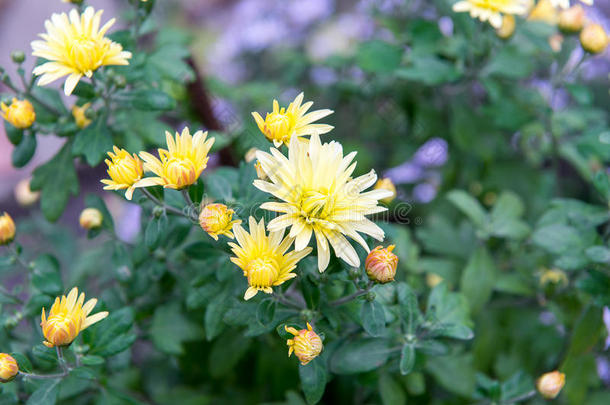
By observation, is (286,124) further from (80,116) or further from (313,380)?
(80,116)

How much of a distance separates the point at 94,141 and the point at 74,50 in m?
0.29

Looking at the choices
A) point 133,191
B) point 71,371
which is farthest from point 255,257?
point 71,371

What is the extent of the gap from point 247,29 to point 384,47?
157cm

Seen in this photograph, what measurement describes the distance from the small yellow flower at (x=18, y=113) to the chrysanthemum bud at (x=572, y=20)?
156 cm

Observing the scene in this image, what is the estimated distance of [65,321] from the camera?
98 cm

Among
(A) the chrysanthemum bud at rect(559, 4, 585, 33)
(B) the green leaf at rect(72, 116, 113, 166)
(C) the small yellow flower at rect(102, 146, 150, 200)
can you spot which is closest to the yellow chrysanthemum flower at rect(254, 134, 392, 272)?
(C) the small yellow flower at rect(102, 146, 150, 200)

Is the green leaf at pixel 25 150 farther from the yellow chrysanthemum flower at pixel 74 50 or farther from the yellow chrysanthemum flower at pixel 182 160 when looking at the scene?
the yellow chrysanthemum flower at pixel 182 160

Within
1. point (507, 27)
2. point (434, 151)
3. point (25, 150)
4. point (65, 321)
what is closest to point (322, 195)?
point (65, 321)

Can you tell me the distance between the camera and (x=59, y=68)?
3.75ft

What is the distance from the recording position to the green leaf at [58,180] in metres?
1.47

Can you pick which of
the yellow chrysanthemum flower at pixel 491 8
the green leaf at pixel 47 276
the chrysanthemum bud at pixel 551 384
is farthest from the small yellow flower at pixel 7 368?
the yellow chrysanthemum flower at pixel 491 8

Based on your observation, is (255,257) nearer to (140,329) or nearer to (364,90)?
(140,329)

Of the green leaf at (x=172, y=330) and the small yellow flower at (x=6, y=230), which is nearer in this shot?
the small yellow flower at (x=6, y=230)

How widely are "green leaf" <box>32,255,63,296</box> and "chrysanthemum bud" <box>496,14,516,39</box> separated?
58.9 inches
